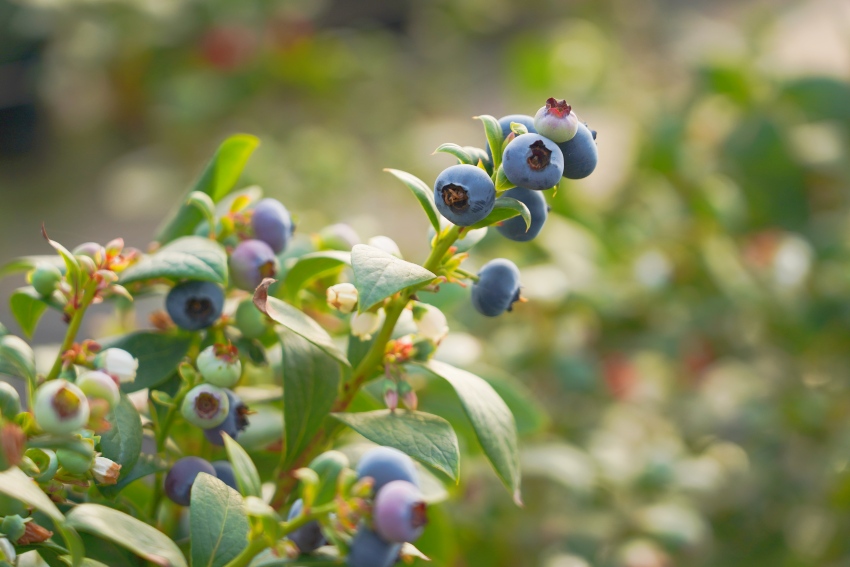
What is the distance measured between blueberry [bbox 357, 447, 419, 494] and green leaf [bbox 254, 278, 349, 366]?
77 mm

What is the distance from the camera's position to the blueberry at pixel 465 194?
44cm

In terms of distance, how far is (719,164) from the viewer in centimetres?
168

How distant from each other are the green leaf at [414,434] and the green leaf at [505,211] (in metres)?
0.12

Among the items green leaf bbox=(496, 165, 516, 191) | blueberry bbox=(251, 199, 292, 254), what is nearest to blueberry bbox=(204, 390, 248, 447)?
blueberry bbox=(251, 199, 292, 254)

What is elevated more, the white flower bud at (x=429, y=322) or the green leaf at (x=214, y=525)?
the white flower bud at (x=429, y=322)

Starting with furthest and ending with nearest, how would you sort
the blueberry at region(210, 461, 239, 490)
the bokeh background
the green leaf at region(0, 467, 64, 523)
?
the bokeh background → the blueberry at region(210, 461, 239, 490) → the green leaf at region(0, 467, 64, 523)

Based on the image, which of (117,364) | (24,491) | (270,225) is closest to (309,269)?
(270,225)

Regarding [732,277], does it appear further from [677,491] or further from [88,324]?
[88,324]

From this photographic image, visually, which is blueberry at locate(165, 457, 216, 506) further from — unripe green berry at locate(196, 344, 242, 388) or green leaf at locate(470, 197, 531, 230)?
green leaf at locate(470, 197, 531, 230)

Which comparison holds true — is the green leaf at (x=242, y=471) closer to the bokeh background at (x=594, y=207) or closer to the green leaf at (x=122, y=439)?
the green leaf at (x=122, y=439)

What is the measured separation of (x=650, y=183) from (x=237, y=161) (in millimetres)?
1141

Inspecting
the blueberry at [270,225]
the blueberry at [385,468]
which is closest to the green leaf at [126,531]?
the blueberry at [385,468]

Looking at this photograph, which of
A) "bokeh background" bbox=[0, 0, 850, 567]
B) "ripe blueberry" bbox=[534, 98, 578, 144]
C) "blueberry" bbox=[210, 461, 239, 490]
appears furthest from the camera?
"bokeh background" bbox=[0, 0, 850, 567]

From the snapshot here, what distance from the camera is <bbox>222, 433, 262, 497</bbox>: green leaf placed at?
0.42 m
